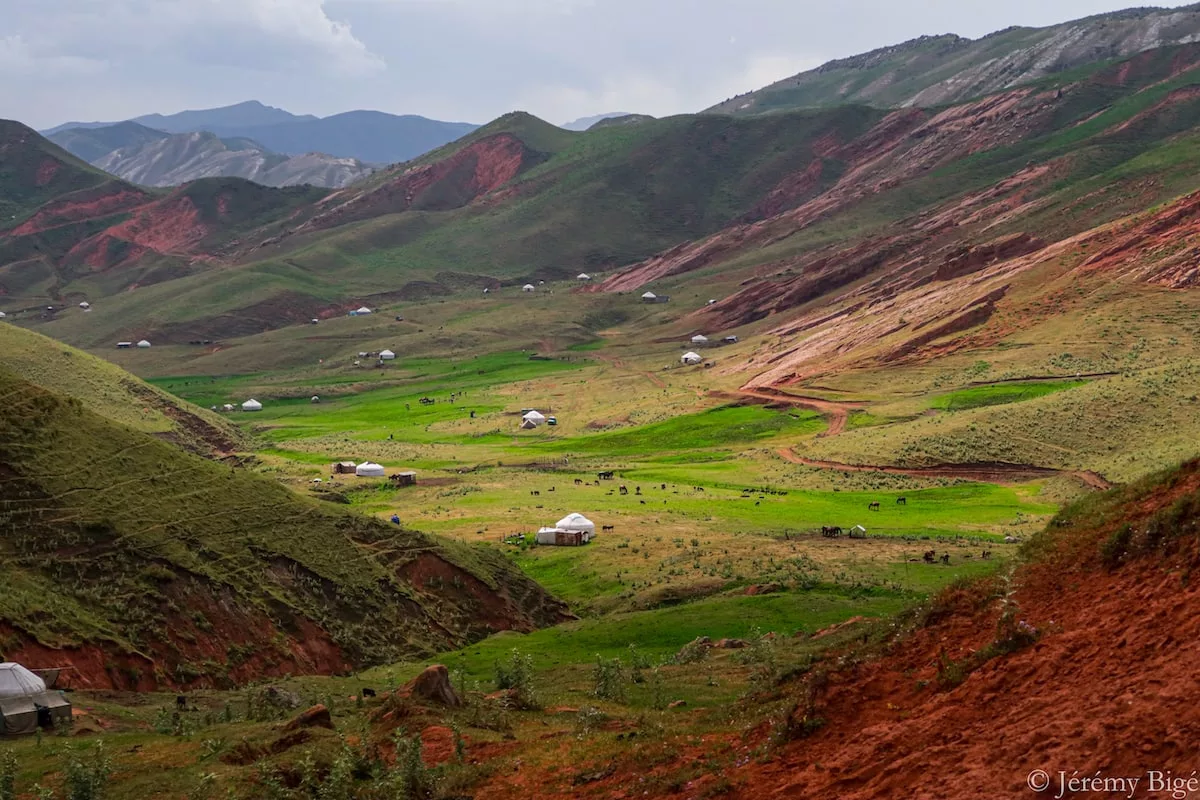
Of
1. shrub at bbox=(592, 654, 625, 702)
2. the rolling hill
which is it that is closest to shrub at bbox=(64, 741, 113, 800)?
the rolling hill

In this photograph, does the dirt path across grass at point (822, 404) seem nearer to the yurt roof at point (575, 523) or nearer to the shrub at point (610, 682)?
the yurt roof at point (575, 523)

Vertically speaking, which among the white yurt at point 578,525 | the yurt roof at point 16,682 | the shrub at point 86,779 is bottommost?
the white yurt at point 578,525

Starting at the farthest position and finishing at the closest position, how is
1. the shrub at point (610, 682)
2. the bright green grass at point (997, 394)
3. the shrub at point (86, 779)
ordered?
the bright green grass at point (997, 394), the shrub at point (610, 682), the shrub at point (86, 779)

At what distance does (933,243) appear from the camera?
14525 centimetres

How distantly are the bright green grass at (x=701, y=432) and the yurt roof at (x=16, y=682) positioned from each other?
6635 cm

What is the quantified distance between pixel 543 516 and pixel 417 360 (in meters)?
91.7

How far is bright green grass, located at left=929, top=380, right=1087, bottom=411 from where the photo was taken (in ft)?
285

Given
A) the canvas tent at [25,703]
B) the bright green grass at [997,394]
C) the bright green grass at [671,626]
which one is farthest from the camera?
the bright green grass at [997,394]

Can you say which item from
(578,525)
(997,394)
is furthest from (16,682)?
(997,394)

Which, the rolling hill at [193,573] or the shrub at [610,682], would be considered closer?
the shrub at [610,682]

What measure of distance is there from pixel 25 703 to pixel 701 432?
72.5m

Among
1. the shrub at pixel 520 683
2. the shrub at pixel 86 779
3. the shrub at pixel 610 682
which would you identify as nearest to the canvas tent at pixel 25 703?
the shrub at pixel 86 779

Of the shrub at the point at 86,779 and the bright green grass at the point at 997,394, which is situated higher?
the shrub at the point at 86,779

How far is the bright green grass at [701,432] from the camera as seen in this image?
92812 mm
